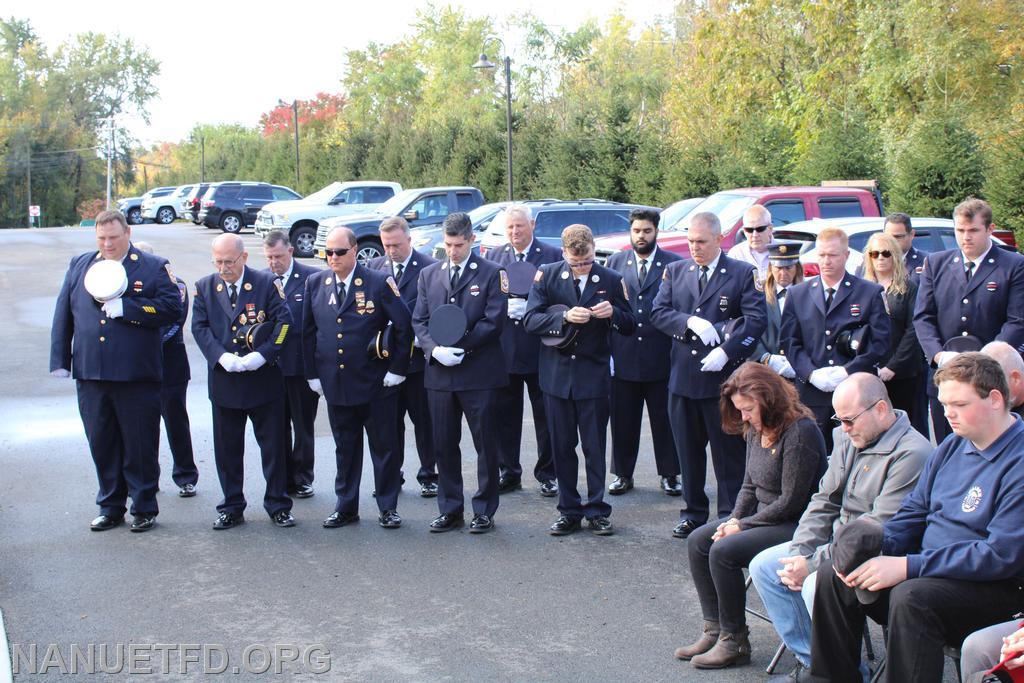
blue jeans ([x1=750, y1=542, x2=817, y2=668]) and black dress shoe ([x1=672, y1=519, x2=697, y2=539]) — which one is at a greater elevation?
blue jeans ([x1=750, y1=542, x2=817, y2=668])

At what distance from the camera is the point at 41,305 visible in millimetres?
21000

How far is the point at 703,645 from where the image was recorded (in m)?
5.34

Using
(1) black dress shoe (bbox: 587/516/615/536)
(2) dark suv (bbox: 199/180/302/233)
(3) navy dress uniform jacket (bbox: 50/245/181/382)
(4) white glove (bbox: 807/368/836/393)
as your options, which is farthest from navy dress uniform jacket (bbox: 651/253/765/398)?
(2) dark suv (bbox: 199/180/302/233)

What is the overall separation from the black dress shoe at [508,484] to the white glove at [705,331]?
217cm

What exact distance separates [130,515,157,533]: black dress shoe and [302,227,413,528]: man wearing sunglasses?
1.22m

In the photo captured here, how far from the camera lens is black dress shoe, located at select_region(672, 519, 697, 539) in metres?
7.28

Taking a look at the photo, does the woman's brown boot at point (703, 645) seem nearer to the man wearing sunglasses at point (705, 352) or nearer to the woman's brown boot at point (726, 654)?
the woman's brown boot at point (726, 654)

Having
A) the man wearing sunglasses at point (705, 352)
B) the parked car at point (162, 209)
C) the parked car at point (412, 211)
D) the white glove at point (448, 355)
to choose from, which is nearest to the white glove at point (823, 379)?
the man wearing sunglasses at point (705, 352)

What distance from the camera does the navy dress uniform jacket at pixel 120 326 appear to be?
7543 millimetres

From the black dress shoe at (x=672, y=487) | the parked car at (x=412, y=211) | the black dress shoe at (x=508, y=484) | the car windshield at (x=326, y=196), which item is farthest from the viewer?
the car windshield at (x=326, y=196)

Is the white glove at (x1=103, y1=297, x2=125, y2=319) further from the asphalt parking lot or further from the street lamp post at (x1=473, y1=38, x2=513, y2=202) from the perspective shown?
the street lamp post at (x1=473, y1=38, x2=513, y2=202)

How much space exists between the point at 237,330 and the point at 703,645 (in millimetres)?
4059

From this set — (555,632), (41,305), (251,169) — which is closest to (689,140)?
(41,305)

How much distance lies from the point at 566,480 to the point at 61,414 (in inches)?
259
